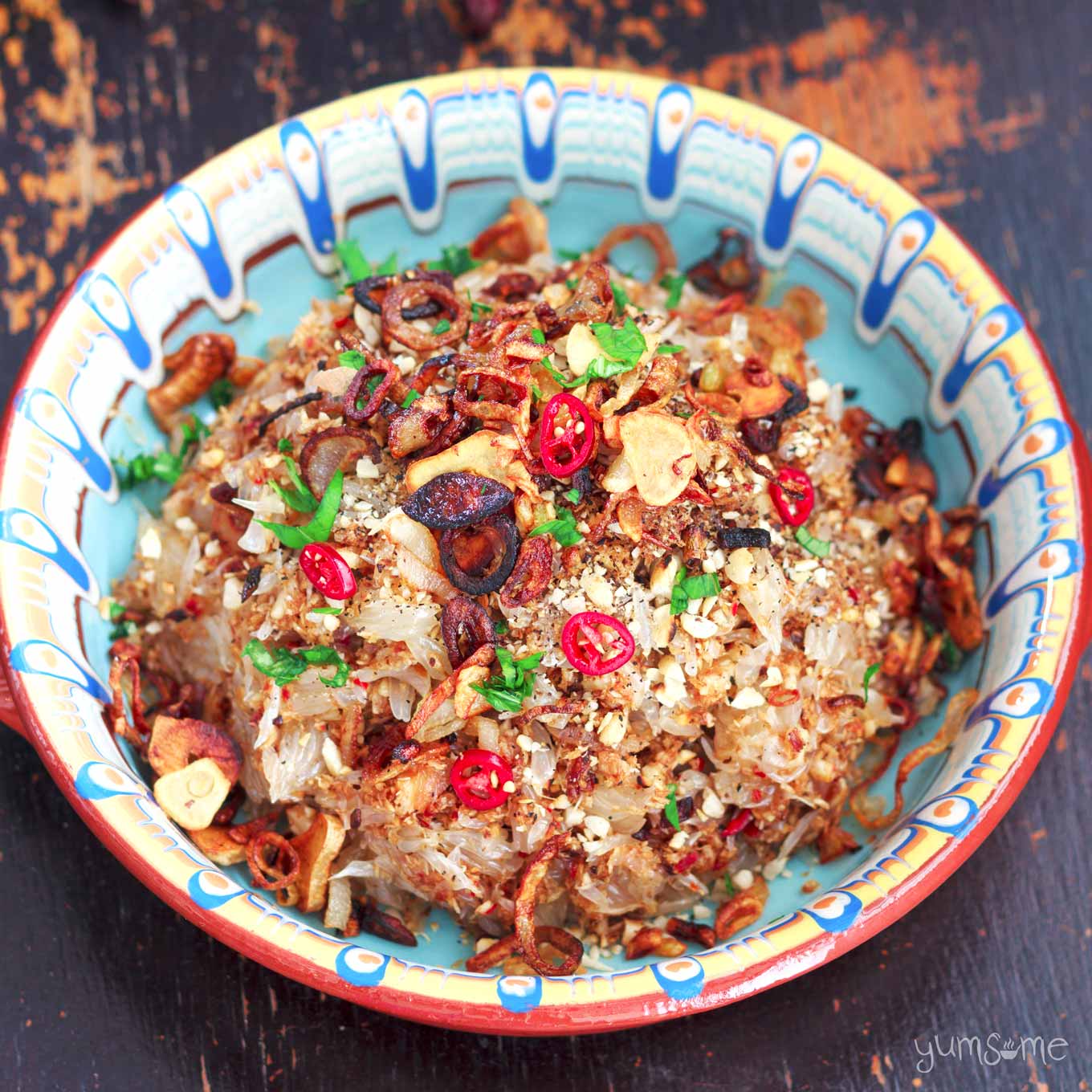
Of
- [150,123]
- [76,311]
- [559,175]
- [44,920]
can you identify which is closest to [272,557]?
[76,311]

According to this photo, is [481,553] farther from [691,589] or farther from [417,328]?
[417,328]

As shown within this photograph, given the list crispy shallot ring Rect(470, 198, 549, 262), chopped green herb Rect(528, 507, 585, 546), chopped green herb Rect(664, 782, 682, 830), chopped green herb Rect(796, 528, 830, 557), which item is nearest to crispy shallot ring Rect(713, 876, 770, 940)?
chopped green herb Rect(664, 782, 682, 830)

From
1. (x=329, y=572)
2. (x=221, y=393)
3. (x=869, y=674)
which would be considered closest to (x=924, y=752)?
(x=869, y=674)

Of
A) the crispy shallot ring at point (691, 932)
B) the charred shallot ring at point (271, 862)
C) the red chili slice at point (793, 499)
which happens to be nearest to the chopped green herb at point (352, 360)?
the red chili slice at point (793, 499)

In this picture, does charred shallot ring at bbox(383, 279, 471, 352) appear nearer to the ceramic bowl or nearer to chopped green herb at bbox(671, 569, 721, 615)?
the ceramic bowl

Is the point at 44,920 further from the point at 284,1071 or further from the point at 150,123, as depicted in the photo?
the point at 150,123
